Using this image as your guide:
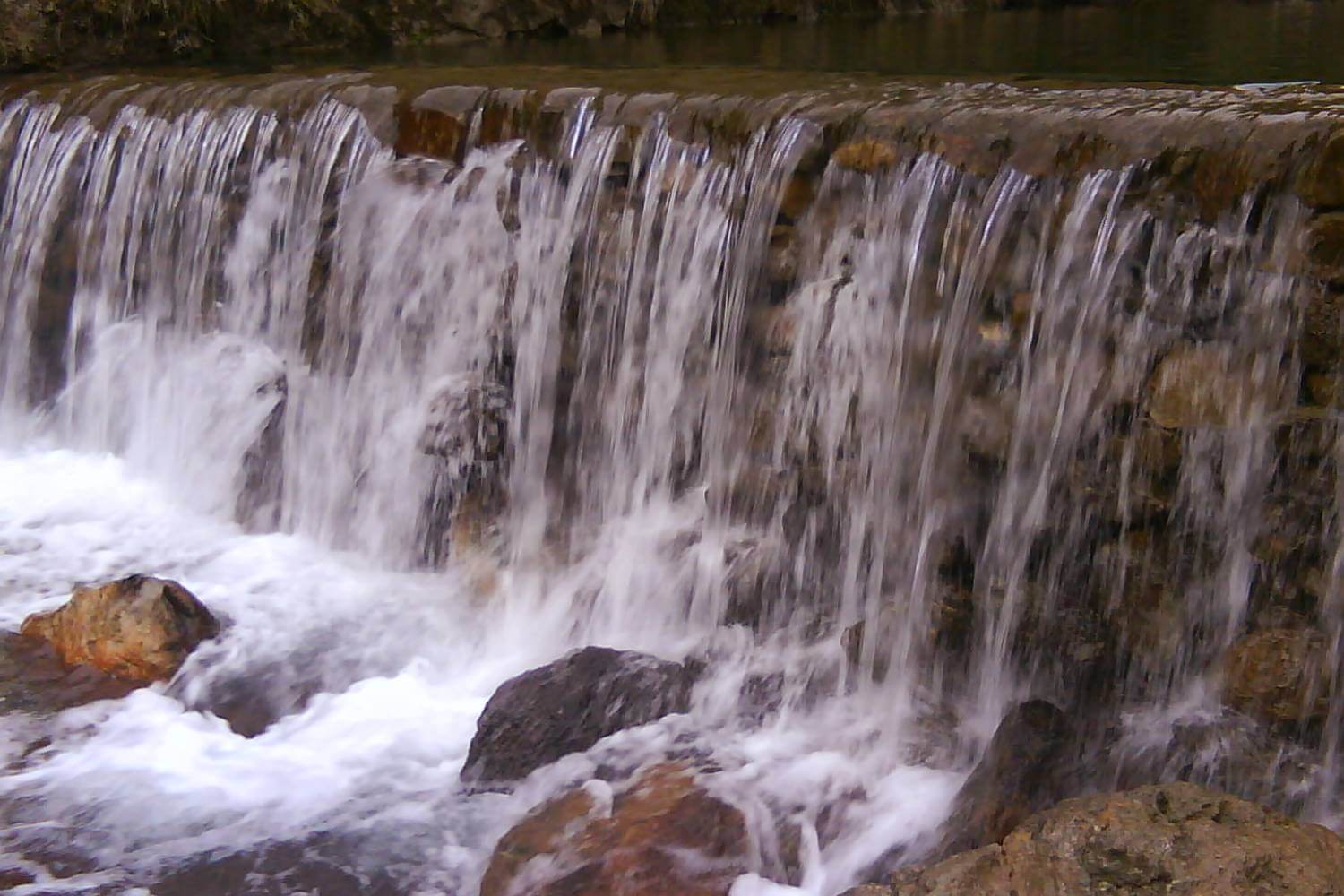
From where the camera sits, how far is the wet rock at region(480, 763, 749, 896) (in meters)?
3.95

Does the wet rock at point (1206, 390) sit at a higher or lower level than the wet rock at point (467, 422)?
higher

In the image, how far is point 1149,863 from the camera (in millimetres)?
2857

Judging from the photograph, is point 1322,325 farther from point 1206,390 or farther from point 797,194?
point 797,194

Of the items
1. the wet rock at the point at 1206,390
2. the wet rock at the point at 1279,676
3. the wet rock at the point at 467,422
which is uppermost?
the wet rock at the point at 1206,390

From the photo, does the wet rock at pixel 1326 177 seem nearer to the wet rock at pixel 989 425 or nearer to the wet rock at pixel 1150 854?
the wet rock at pixel 989 425

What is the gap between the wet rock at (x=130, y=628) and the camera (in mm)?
5207

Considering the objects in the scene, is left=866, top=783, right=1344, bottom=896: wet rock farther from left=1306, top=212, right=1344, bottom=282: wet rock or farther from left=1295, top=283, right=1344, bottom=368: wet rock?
left=1306, top=212, right=1344, bottom=282: wet rock

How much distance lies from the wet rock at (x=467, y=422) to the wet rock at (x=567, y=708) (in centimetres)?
137

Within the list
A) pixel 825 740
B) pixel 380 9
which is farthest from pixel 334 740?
pixel 380 9

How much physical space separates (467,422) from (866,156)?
2074mm

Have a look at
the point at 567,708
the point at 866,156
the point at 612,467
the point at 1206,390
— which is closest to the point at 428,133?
the point at 612,467

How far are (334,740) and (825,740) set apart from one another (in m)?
1.65

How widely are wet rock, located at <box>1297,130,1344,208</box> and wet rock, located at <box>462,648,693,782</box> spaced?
2.44 metres

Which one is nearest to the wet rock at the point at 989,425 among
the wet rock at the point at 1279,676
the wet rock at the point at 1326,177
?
the wet rock at the point at 1279,676
